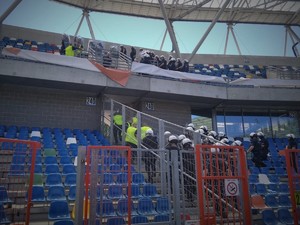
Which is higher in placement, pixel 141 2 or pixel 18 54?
pixel 141 2

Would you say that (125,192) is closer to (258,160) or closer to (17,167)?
(17,167)

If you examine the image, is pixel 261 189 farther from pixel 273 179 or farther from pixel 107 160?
pixel 107 160

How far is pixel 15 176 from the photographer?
4.54m

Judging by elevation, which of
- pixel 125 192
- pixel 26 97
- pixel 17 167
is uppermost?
pixel 26 97

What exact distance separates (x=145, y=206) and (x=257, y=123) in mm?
15424

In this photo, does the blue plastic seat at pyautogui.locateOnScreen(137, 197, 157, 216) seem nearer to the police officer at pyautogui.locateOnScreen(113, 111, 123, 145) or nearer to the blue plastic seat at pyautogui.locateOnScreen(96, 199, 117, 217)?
the blue plastic seat at pyautogui.locateOnScreen(96, 199, 117, 217)

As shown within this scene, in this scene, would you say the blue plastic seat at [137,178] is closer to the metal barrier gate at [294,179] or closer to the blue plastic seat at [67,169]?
the metal barrier gate at [294,179]

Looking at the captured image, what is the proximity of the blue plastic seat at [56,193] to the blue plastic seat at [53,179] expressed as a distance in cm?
61

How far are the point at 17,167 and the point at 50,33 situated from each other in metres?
16.1

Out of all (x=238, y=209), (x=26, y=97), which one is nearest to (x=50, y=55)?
(x=26, y=97)

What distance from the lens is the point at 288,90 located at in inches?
683

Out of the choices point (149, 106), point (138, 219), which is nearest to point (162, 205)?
point (138, 219)

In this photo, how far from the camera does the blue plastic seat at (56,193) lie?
6502 mm

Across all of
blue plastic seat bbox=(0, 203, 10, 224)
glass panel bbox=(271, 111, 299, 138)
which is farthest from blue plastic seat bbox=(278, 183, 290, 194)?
glass panel bbox=(271, 111, 299, 138)
